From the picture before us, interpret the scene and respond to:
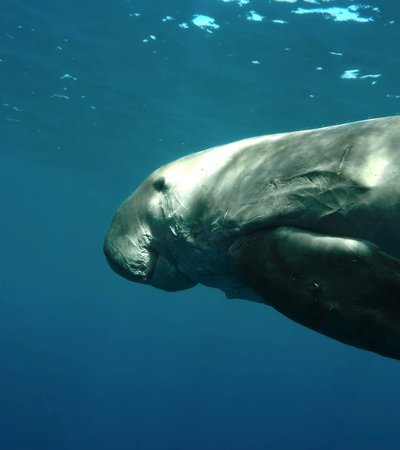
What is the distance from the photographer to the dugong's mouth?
3.77 meters

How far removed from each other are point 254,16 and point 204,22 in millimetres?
1684

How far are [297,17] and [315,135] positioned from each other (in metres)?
12.5

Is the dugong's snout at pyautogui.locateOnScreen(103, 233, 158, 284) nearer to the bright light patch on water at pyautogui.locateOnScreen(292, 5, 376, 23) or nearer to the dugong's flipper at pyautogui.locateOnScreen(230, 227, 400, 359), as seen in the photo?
the dugong's flipper at pyautogui.locateOnScreen(230, 227, 400, 359)

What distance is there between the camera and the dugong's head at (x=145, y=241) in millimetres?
3738

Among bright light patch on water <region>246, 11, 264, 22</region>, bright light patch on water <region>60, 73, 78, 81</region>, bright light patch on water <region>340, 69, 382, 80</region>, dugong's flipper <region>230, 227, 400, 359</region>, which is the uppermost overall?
dugong's flipper <region>230, 227, 400, 359</region>

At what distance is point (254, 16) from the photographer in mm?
14531

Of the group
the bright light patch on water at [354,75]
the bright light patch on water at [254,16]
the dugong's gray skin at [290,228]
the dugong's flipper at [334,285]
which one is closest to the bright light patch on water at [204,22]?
the bright light patch on water at [254,16]

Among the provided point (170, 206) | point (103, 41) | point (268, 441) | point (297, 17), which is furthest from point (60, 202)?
point (170, 206)

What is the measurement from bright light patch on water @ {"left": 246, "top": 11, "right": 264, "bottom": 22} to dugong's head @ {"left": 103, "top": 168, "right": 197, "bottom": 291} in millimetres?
12119

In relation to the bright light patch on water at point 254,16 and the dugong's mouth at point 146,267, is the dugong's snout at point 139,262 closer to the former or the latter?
the dugong's mouth at point 146,267

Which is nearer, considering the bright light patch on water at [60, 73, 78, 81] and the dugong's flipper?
the dugong's flipper

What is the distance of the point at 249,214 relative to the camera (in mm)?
2871

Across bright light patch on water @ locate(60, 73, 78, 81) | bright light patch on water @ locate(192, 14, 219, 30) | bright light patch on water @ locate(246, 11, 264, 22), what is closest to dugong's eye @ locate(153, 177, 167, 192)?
bright light patch on water @ locate(246, 11, 264, 22)

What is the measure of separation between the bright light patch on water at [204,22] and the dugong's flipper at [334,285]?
1401cm
